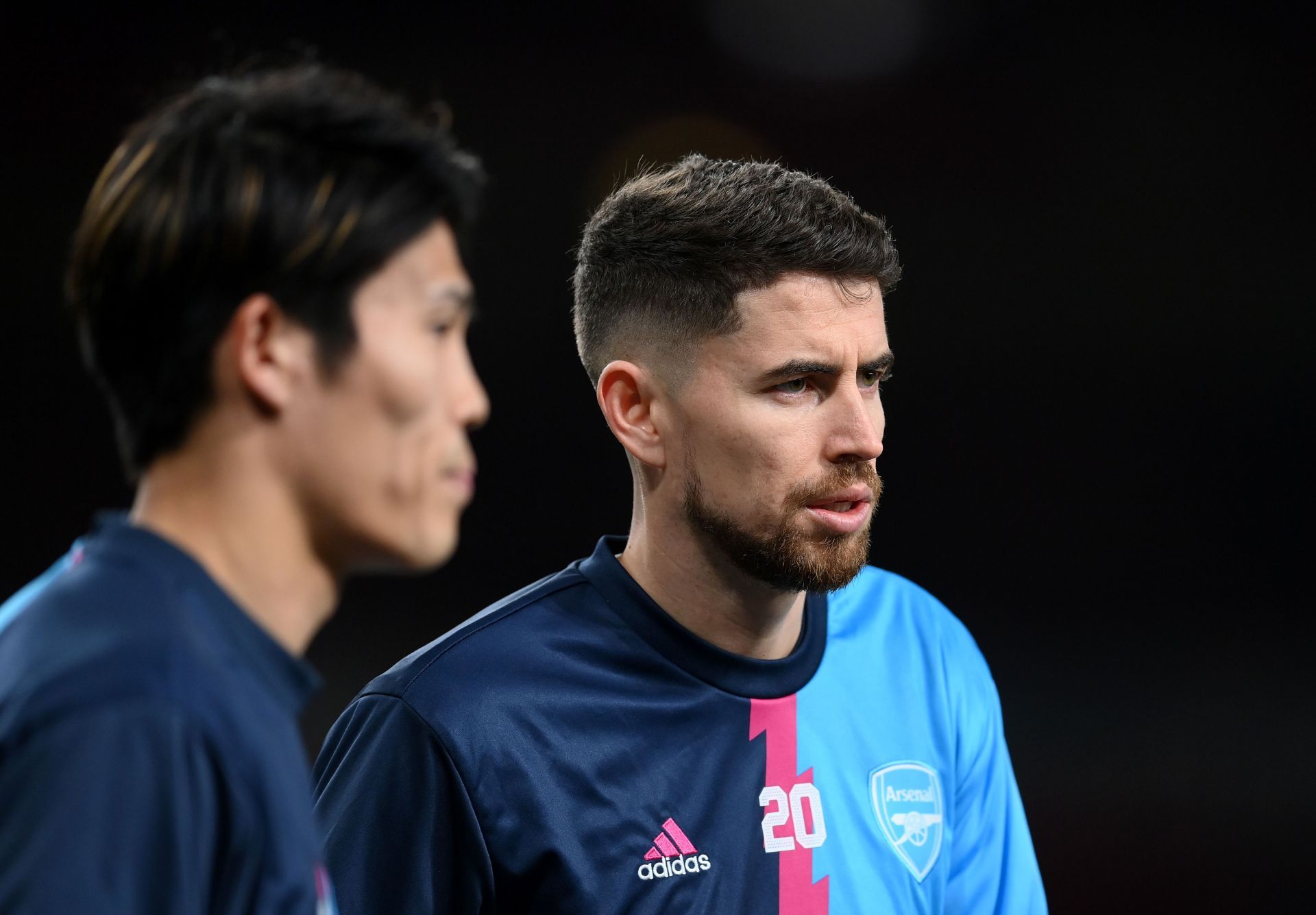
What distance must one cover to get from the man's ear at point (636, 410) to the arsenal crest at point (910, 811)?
50 centimetres

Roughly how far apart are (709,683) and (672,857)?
0.23 m

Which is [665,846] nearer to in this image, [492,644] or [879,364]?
[492,644]

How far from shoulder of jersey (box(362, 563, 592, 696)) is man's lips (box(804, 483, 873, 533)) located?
0.32 m

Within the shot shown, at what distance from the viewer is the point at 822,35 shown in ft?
→ 14.3

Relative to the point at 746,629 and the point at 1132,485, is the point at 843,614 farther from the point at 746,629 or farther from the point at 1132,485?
the point at 1132,485

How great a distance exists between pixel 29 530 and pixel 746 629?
121 inches

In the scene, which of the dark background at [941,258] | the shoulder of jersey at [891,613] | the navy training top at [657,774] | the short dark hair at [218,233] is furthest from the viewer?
the dark background at [941,258]

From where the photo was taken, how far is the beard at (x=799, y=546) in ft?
5.19

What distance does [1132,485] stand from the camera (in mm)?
4027

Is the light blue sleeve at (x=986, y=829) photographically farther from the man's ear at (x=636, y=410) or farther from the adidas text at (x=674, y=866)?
the man's ear at (x=636, y=410)

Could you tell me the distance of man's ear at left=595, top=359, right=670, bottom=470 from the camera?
168 centimetres

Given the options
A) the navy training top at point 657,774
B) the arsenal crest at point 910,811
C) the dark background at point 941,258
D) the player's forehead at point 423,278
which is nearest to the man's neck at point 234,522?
the player's forehead at point 423,278

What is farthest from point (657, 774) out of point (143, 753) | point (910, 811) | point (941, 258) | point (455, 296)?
point (941, 258)

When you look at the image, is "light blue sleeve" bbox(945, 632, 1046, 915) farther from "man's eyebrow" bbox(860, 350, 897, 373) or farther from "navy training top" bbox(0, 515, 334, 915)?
"navy training top" bbox(0, 515, 334, 915)
